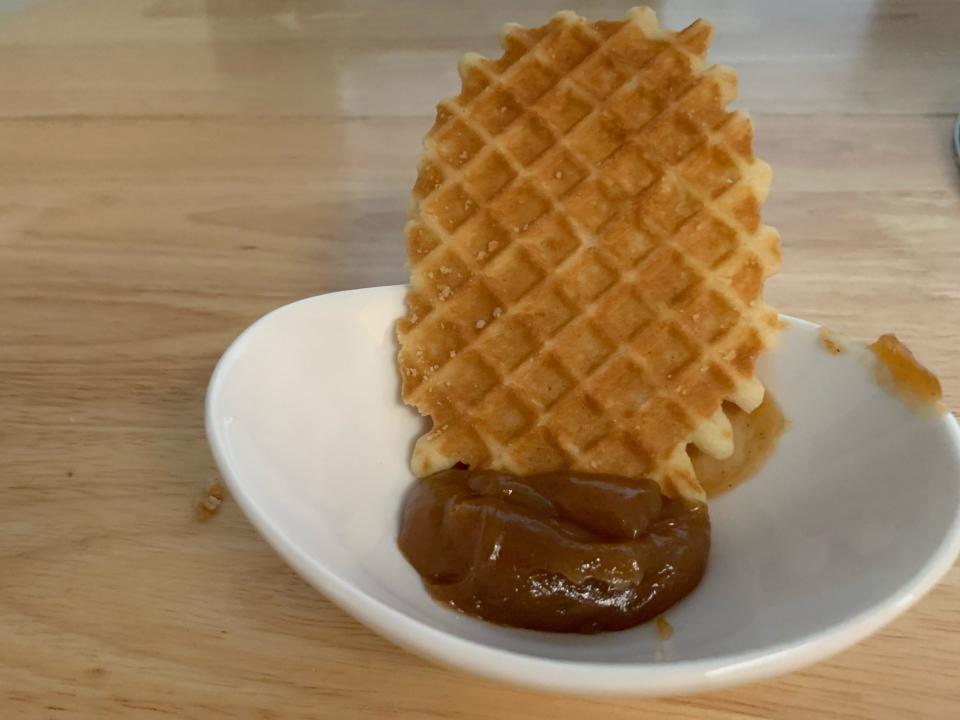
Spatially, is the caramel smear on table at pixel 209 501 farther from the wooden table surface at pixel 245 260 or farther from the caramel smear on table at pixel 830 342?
the caramel smear on table at pixel 830 342

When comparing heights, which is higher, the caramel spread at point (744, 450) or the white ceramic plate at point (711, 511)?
the white ceramic plate at point (711, 511)

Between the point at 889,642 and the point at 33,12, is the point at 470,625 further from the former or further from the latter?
the point at 33,12

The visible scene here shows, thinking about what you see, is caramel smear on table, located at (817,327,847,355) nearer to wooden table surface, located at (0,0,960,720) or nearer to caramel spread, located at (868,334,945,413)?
caramel spread, located at (868,334,945,413)

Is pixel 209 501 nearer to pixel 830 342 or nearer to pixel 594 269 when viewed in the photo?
pixel 594 269

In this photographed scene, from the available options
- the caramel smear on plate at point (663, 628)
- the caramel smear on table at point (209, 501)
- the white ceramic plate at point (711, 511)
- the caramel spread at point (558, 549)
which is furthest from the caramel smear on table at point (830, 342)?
the caramel smear on table at point (209, 501)

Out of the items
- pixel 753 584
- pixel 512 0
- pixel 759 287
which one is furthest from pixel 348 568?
pixel 512 0

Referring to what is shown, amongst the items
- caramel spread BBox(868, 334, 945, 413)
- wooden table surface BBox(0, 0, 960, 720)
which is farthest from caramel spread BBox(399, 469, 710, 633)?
caramel spread BBox(868, 334, 945, 413)

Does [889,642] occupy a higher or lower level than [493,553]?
lower
